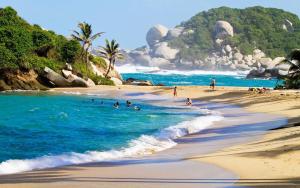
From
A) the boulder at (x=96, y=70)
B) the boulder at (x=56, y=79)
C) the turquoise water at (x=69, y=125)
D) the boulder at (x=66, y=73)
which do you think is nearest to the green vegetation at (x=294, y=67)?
the turquoise water at (x=69, y=125)

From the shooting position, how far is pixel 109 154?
74.4 feet

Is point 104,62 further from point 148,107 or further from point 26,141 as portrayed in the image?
point 26,141

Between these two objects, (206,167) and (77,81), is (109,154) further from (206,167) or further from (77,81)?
(77,81)

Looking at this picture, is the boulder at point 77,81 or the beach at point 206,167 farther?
Result: the boulder at point 77,81

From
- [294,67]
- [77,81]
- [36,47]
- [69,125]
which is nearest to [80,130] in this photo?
[69,125]

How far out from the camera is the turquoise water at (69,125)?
2383 centimetres

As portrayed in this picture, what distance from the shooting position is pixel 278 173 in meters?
15.3

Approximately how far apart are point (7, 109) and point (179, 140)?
23698 mm

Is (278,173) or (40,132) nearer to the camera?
(278,173)

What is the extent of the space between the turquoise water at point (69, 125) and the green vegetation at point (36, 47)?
1292 centimetres

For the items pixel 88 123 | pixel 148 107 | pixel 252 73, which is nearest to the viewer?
pixel 88 123

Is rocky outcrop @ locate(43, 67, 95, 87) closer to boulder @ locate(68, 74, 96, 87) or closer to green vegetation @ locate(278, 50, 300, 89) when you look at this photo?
boulder @ locate(68, 74, 96, 87)

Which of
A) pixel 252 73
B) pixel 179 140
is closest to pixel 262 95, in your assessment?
pixel 179 140

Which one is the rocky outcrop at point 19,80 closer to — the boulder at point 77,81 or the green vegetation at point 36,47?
the green vegetation at point 36,47
